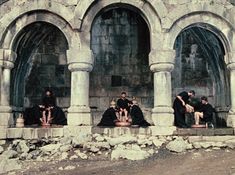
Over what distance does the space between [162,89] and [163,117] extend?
0.74 m

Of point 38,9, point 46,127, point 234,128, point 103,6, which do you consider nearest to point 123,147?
point 46,127

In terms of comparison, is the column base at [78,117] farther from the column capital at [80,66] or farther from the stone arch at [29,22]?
the stone arch at [29,22]

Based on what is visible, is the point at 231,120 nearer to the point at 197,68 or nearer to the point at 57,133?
the point at 197,68

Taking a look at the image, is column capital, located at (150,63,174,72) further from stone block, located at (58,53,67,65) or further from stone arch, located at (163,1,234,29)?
stone block, located at (58,53,67,65)

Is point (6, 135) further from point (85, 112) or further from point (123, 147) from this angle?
point (123, 147)

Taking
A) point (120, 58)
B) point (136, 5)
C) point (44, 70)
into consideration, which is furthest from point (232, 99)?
point (44, 70)

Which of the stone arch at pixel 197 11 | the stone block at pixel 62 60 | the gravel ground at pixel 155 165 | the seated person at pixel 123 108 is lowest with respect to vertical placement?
the gravel ground at pixel 155 165

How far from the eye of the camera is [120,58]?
1148 centimetres

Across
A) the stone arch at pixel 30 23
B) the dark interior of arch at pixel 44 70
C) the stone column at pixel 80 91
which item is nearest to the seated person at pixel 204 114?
the stone column at pixel 80 91

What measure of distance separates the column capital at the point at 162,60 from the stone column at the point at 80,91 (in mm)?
1685

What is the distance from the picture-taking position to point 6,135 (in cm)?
859

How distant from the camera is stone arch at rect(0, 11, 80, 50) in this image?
357 inches

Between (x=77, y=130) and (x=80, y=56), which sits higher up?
(x=80, y=56)

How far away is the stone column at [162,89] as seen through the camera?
845 centimetres
